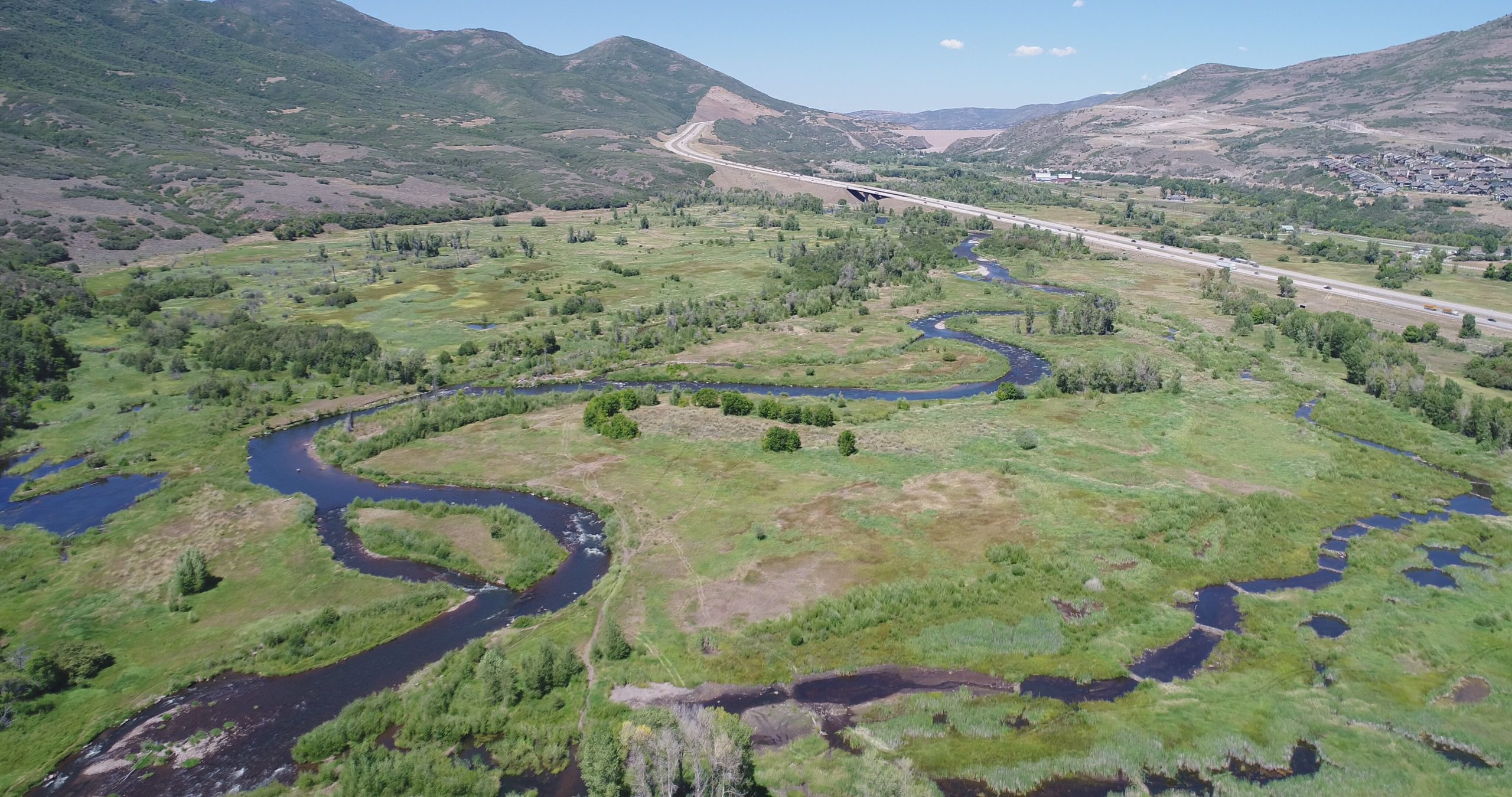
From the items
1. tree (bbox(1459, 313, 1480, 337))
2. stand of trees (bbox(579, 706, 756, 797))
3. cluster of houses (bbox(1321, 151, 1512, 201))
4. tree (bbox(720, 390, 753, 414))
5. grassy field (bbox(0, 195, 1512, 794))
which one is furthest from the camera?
cluster of houses (bbox(1321, 151, 1512, 201))

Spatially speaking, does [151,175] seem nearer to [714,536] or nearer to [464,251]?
[464,251]

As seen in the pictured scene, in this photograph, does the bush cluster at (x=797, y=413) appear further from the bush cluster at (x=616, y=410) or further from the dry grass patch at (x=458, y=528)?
the dry grass patch at (x=458, y=528)

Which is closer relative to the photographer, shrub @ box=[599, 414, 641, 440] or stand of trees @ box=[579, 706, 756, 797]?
stand of trees @ box=[579, 706, 756, 797]

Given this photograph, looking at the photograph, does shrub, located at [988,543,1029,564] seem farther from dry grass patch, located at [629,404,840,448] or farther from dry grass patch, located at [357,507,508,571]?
dry grass patch, located at [357,507,508,571]

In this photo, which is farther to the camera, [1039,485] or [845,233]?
[845,233]

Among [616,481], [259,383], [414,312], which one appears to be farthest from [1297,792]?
[414,312]

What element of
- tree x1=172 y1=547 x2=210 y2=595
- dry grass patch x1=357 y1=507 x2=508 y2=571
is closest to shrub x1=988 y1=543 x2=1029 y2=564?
dry grass patch x1=357 y1=507 x2=508 y2=571

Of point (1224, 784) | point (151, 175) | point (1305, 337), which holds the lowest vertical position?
point (1224, 784)
